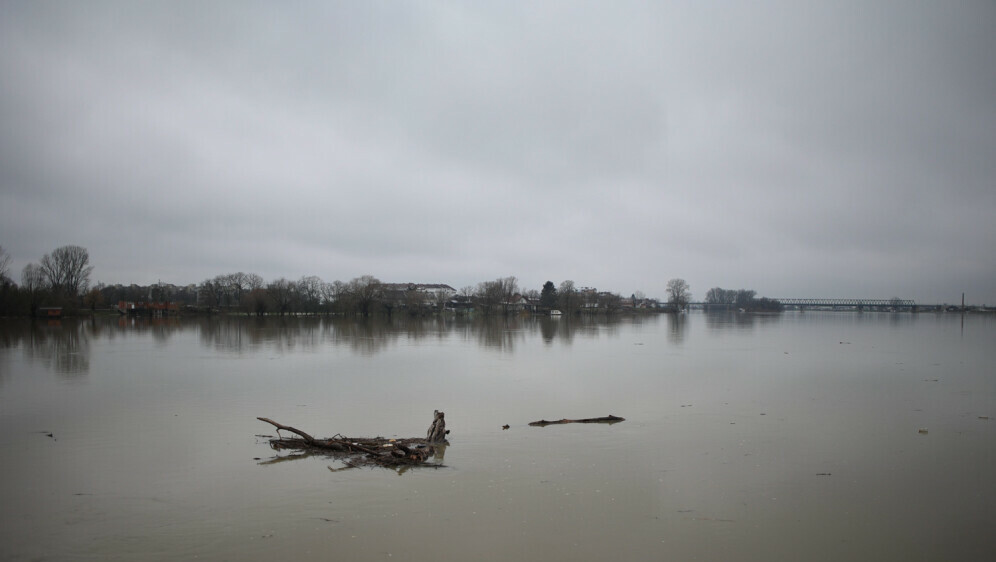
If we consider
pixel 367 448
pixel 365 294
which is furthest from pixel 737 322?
pixel 367 448

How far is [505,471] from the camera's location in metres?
10.3

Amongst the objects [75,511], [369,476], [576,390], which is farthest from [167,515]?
[576,390]

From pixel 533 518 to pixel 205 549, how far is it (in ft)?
14.7

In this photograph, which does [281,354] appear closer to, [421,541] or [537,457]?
[537,457]

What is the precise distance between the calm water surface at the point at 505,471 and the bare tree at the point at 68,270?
274 ft

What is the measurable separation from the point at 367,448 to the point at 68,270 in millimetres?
103624

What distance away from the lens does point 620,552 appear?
7164 mm

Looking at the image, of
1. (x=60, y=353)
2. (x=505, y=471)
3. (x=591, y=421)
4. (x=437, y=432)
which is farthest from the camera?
(x=60, y=353)

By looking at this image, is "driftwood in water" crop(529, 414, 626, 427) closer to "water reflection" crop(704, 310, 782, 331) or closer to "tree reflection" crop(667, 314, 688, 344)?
"tree reflection" crop(667, 314, 688, 344)

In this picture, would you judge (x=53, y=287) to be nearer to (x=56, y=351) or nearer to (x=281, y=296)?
(x=281, y=296)

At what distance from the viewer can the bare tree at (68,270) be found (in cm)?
8688

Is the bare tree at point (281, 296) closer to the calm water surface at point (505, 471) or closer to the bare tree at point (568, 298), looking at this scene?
the bare tree at point (568, 298)

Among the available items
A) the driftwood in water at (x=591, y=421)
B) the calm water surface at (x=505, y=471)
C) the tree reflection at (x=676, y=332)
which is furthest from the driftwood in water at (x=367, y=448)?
the tree reflection at (x=676, y=332)

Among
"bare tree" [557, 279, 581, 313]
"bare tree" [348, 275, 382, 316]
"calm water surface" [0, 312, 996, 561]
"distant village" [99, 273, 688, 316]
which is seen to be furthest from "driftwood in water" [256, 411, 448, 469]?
"bare tree" [557, 279, 581, 313]
